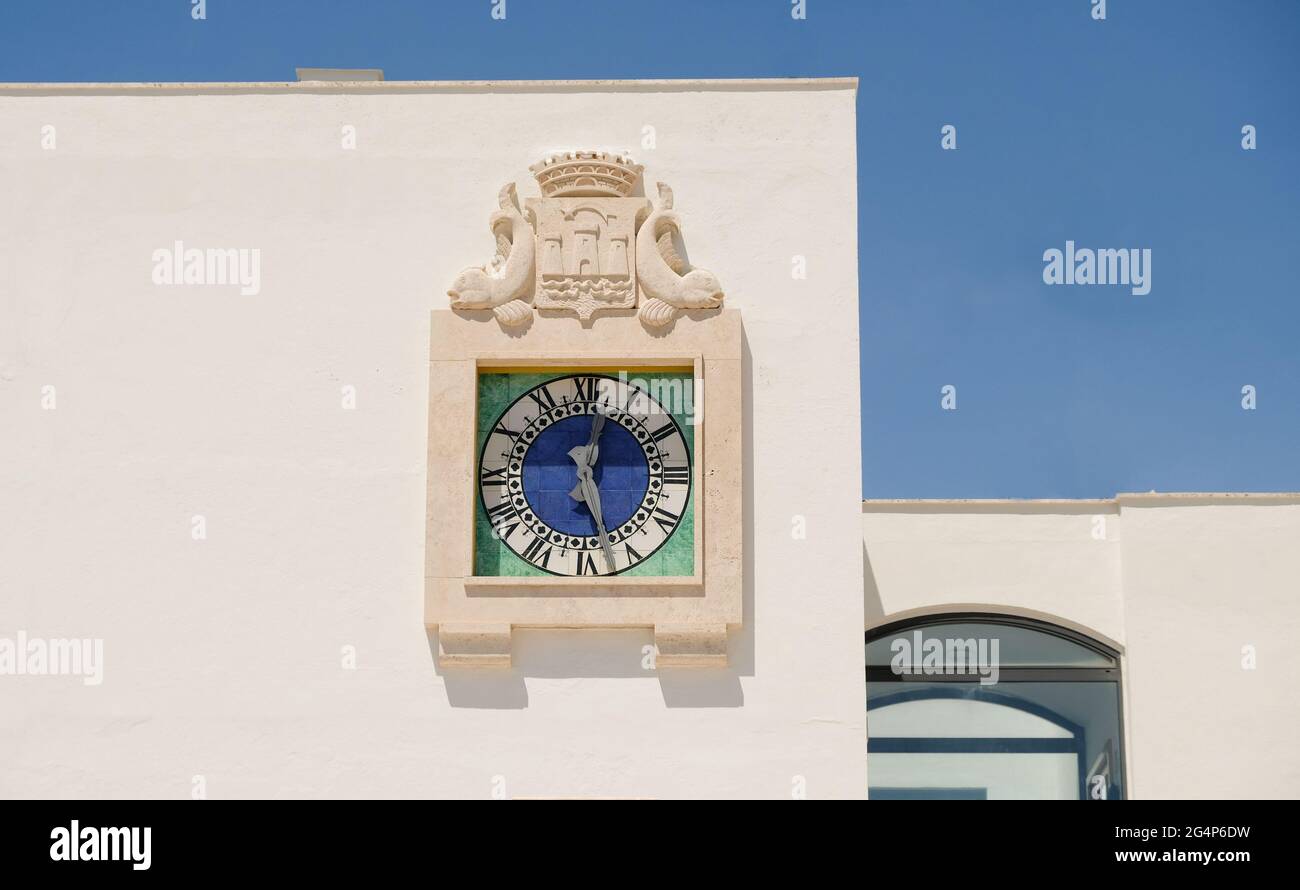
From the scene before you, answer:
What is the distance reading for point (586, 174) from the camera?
45.2 ft

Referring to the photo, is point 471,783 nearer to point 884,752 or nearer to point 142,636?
point 142,636

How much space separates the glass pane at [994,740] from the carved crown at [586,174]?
507cm

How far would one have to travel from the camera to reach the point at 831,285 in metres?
13.8

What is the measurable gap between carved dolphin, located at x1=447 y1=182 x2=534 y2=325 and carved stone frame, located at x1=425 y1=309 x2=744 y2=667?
0.10 meters

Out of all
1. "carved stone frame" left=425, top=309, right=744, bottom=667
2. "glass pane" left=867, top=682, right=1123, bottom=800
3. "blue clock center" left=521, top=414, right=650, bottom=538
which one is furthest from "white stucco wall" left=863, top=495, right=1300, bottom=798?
"blue clock center" left=521, top=414, right=650, bottom=538

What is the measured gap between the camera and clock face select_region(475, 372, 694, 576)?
13.3 metres

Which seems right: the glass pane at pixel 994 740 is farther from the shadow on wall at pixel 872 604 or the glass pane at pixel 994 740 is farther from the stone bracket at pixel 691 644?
the stone bracket at pixel 691 644

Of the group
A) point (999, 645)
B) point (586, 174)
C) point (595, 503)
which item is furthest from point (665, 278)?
point (999, 645)

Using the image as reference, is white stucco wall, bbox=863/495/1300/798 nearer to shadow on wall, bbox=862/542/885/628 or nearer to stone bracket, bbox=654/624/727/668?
shadow on wall, bbox=862/542/885/628

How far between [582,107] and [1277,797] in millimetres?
7554

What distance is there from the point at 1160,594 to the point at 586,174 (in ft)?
20.1

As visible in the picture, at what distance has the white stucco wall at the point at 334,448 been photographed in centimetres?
1317

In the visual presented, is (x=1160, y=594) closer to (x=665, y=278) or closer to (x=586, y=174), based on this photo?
(x=665, y=278)

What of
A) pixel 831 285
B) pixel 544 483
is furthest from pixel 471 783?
pixel 831 285
